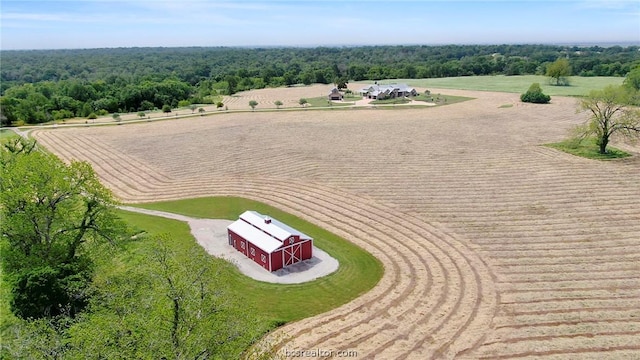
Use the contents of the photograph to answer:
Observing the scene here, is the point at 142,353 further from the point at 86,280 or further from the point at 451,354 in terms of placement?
the point at 451,354

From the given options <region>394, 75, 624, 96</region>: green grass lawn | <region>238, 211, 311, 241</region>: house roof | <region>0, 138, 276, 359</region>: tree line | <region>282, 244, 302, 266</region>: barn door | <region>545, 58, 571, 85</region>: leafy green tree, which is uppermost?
<region>545, 58, 571, 85</region>: leafy green tree

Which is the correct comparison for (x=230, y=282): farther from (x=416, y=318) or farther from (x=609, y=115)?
(x=609, y=115)

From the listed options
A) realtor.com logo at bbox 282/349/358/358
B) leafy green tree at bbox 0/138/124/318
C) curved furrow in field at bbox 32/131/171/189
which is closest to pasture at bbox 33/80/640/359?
curved furrow in field at bbox 32/131/171/189

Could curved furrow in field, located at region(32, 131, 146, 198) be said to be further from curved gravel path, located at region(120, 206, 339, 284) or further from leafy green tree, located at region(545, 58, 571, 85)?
leafy green tree, located at region(545, 58, 571, 85)

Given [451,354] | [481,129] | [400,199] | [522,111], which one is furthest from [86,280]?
[522,111]

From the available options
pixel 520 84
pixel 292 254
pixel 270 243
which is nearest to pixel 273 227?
pixel 270 243
